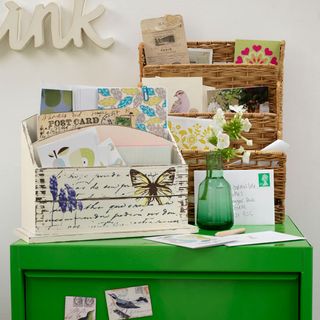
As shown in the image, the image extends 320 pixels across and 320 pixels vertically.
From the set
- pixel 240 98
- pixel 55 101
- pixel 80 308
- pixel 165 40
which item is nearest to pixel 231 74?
pixel 240 98

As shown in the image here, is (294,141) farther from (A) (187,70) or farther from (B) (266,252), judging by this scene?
(B) (266,252)

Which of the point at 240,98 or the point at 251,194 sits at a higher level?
the point at 240,98

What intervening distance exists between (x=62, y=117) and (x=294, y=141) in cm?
88

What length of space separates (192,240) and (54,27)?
1.00 meters

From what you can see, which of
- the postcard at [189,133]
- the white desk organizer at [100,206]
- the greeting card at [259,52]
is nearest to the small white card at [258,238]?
the white desk organizer at [100,206]

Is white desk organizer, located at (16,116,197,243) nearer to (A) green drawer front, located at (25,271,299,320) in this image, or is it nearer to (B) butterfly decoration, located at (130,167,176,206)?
(B) butterfly decoration, located at (130,167,176,206)

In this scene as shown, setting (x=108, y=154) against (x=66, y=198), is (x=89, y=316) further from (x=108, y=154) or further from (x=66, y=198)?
(x=108, y=154)

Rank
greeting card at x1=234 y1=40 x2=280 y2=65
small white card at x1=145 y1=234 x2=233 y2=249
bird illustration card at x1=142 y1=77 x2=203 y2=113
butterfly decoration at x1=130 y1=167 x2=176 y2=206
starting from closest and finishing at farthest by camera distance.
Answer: small white card at x1=145 y1=234 x2=233 y2=249 < butterfly decoration at x1=130 y1=167 x2=176 y2=206 < bird illustration card at x1=142 y1=77 x2=203 y2=113 < greeting card at x1=234 y1=40 x2=280 y2=65

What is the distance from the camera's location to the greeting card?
6.27ft

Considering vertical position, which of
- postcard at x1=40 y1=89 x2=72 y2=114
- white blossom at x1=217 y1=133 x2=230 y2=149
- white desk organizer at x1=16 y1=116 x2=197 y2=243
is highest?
postcard at x1=40 y1=89 x2=72 y2=114

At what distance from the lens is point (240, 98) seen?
1825mm

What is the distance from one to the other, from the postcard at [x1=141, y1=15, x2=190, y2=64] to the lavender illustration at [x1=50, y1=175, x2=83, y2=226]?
2.19ft

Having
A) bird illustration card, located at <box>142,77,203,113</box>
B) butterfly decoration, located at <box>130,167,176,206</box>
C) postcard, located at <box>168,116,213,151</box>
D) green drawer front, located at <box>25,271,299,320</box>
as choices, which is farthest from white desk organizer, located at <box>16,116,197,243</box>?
bird illustration card, located at <box>142,77,203,113</box>

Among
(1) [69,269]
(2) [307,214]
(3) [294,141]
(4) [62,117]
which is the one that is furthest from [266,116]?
(1) [69,269]
